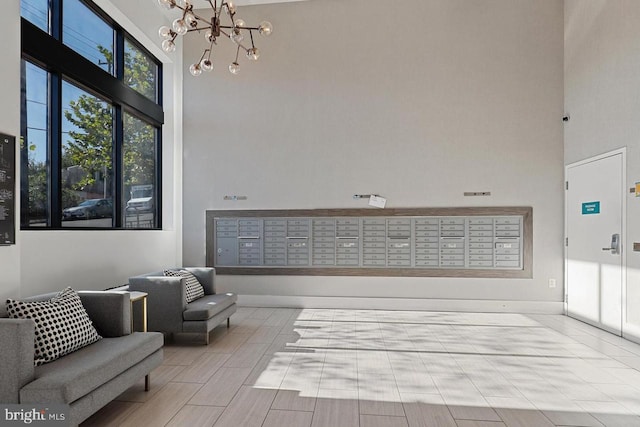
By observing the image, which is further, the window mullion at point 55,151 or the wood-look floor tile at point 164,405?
the window mullion at point 55,151

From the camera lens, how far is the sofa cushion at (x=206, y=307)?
3.93m

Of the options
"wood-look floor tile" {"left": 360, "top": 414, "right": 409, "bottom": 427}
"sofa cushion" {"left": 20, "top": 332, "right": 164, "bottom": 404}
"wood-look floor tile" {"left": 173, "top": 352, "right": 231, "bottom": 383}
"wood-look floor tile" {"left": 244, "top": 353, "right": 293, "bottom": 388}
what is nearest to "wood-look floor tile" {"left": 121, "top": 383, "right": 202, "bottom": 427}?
"wood-look floor tile" {"left": 173, "top": 352, "right": 231, "bottom": 383}

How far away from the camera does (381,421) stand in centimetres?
240

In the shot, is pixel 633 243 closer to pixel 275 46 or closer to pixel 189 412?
pixel 189 412

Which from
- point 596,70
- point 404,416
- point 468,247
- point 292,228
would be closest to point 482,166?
point 468,247

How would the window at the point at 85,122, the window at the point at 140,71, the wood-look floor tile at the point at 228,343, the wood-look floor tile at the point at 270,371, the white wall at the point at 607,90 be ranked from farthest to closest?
1. the window at the point at 140,71
2. the white wall at the point at 607,90
3. the wood-look floor tile at the point at 228,343
4. the window at the point at 85,122
5. the wood-look floor tile at the point at 270,371

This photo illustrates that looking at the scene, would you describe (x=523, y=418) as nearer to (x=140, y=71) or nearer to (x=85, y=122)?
(x=85, y=122)

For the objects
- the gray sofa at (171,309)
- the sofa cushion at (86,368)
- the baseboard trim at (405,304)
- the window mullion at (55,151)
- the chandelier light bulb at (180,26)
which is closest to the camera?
the sofa cushion at (86,368)

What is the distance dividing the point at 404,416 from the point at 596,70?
4614mm

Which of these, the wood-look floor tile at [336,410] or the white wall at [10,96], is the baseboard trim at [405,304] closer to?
the wood-look floor tile at [336,410]

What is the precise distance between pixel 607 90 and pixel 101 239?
586cm

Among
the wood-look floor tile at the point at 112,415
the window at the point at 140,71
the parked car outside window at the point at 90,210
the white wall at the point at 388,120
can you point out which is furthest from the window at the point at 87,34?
the wood-look floor tile at the point at 112,415

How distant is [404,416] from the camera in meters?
2.47

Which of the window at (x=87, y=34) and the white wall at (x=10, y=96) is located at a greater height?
the window at (x=87, y=34)
